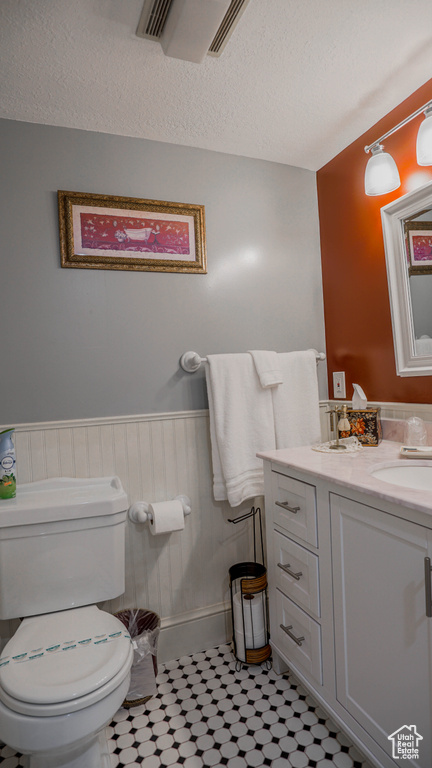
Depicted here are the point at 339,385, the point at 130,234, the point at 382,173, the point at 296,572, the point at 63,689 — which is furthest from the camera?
the point at 339,385

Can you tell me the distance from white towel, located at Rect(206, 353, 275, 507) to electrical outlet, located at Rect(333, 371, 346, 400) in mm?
425

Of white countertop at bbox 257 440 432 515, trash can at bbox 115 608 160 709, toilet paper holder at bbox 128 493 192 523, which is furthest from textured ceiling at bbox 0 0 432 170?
trash can at bbox 115 608 160 709

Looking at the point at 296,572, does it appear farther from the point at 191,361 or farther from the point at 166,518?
the point at 191,361

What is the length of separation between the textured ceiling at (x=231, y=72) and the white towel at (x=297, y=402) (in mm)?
1019

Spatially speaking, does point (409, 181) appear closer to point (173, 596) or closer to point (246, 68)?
point (246, 68)

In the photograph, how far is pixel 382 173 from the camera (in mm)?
1618

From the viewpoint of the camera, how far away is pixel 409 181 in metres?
1.67

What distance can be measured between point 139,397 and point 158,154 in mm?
1086

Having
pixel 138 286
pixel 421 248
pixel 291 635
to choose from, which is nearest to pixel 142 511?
pixel 291 635

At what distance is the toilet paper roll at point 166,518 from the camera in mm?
1723

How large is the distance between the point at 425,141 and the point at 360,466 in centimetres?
111

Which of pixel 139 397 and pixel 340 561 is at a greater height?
pixel 139 397

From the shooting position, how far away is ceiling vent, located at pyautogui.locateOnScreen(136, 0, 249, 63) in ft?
3.91

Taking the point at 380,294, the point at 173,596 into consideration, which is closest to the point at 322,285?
the point at 380,294
